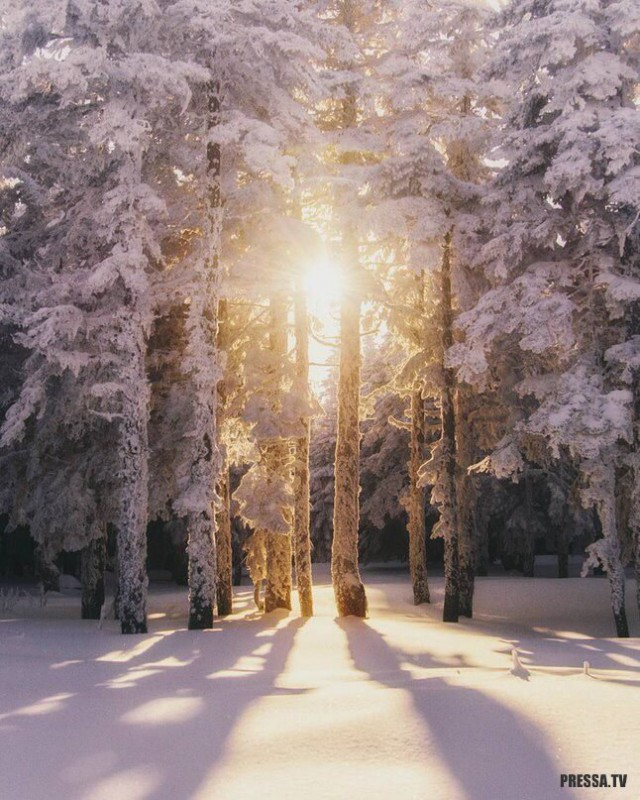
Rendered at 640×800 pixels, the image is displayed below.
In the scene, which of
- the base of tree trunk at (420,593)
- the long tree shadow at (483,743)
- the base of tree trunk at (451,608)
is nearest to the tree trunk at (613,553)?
the base of tree trunk at (451,608)

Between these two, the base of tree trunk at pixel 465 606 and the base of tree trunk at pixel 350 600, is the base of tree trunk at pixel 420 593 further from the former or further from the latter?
the base of tree trunk at pixel 350 600

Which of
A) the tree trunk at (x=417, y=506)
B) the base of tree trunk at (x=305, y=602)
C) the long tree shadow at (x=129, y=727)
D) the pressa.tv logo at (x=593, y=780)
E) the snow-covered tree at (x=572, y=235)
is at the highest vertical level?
the snow-covered tree at (x=572, y=235)

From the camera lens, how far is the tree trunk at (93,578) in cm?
1944

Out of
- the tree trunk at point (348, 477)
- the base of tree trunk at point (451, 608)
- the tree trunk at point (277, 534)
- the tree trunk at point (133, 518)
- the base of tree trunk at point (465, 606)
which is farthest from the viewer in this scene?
the base of tree trunk at point (465, 606)

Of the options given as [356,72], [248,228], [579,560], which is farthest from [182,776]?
[579,560]

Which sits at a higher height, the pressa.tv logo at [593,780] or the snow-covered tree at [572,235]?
the snow-covered tree at [572,235]

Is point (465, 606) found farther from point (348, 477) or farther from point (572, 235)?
point (572, 235)

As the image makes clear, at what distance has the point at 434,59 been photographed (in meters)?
18.5

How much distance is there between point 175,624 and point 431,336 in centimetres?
893

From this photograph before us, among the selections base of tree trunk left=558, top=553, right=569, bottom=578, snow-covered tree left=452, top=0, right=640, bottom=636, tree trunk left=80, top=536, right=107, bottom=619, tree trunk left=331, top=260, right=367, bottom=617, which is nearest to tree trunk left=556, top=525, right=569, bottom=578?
base of tree trunk left=558, top=553, right=569, bottom=578

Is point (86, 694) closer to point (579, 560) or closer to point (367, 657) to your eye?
point (367, 657)

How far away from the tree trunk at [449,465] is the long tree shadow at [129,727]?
8363mm

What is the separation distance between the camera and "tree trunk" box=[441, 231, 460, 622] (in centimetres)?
1866

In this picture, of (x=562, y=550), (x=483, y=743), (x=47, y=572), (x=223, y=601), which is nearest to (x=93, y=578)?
(x=223, y=601)
